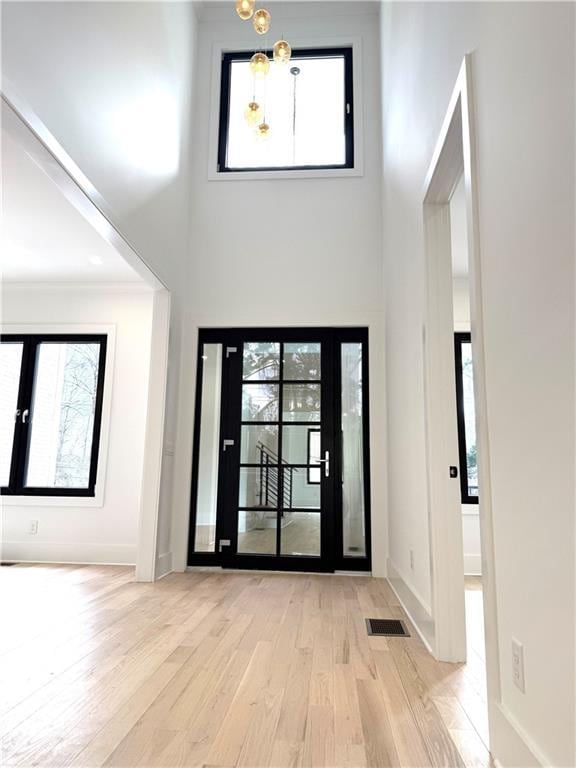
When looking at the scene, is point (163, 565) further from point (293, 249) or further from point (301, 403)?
point (293, 249)

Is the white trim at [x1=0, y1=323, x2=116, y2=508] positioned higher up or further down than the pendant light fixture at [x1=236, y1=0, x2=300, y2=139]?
further down

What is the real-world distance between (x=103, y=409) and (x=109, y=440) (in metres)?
0.31

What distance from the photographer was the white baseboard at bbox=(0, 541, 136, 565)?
450cm

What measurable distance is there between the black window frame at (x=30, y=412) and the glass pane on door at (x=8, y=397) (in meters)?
0.04

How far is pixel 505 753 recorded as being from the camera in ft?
4.37

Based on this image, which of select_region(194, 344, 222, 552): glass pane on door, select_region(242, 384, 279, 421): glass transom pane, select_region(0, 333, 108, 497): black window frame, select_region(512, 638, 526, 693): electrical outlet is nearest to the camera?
select_region(512, 638, 526, 693): electrical outlet

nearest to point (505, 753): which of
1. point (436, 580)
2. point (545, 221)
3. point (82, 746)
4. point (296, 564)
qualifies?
point (436, 580)

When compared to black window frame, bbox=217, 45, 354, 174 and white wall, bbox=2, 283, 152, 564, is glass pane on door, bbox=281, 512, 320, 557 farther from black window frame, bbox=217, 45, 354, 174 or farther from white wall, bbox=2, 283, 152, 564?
black window frame, bbox=217, 45, 354, 174

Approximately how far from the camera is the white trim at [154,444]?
12.2 ft

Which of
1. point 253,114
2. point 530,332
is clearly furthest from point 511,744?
point 253,114

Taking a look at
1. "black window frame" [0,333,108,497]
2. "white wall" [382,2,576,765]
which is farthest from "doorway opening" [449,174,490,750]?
"black window frame" [0,333,108,497]

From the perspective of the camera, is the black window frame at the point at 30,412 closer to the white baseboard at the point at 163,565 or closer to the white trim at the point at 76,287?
the white trim at the point at 76,287

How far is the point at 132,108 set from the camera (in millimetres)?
3268

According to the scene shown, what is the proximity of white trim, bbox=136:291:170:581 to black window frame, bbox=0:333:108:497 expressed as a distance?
1.17 metres
